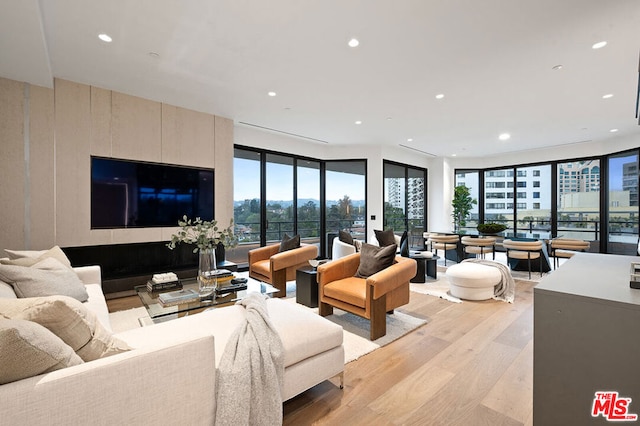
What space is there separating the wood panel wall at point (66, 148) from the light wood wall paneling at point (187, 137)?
→ 2 centimetres

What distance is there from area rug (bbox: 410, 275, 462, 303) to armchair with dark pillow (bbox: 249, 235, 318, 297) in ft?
5.76

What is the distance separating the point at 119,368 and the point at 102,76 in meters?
3.92

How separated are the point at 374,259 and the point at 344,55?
7.26 feet

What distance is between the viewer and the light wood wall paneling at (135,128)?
165 inches

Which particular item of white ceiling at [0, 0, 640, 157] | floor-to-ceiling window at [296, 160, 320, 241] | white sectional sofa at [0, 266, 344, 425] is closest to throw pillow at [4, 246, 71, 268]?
white sectional sofa at [0, 266, 344, 425]

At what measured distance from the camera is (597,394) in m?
1.25

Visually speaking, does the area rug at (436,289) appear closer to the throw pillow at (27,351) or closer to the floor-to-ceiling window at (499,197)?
the throw pillow at (27,351)

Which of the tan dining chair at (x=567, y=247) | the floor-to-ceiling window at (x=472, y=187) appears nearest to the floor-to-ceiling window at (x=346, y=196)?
the floor-to-ceiling window at (x=472, y=187)

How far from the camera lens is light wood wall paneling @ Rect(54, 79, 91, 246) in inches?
150

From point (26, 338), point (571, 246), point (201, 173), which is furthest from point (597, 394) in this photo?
point (571, 246)

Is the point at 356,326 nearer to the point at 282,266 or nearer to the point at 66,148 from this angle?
the point at 282,266

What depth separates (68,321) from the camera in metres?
1.19

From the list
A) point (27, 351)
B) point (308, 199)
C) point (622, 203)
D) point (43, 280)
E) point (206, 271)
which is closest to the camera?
point (27, 351)

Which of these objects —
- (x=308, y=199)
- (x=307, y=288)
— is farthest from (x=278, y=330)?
(x=308, y=199)
